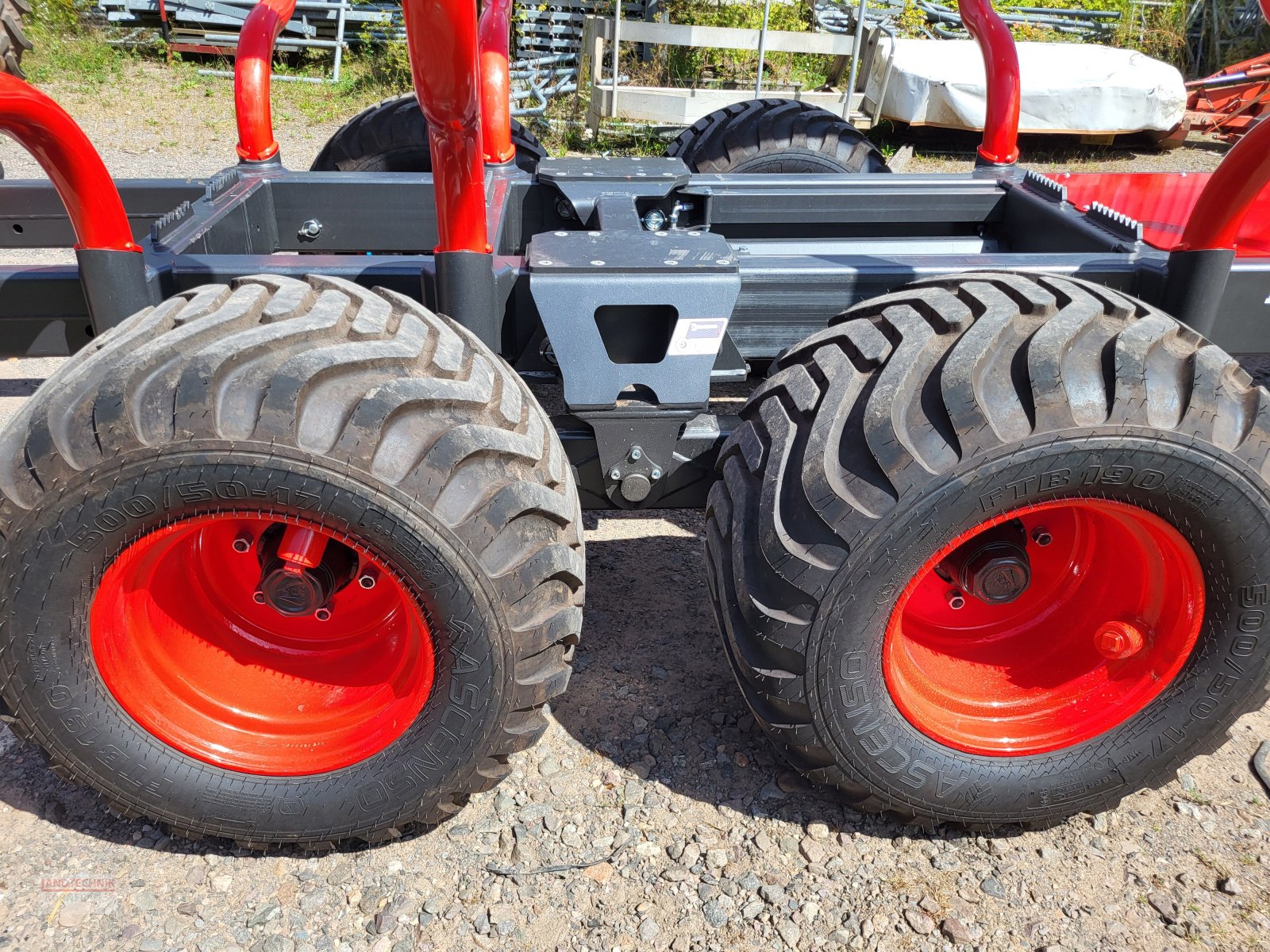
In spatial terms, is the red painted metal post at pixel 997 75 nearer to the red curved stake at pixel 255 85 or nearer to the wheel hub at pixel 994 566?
the wheel hub at pixel 994 566

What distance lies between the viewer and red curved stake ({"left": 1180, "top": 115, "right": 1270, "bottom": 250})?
2.11 m

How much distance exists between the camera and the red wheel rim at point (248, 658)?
2.01 meters

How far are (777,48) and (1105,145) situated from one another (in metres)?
3.19

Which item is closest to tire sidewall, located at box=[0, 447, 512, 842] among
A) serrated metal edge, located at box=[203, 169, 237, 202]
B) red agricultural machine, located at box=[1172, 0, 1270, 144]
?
serrated metal edge, located at box=[203, 169, 237, 202]

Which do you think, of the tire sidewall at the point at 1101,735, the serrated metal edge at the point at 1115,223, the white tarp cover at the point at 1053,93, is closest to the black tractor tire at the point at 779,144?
the serrated metal edge at the point at 1115,223

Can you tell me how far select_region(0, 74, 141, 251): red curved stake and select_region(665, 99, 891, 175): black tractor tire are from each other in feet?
8.20

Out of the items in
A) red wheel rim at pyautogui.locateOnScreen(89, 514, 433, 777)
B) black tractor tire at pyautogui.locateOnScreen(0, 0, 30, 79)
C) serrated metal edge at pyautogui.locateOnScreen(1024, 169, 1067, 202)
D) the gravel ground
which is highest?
serrated metal edge at pyautogui.locateOnScreen(1024, 169, 1067, 202)

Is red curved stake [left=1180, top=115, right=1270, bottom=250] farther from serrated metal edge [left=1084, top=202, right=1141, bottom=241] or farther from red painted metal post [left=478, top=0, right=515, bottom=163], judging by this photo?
red painted metal post [left=478, top=0, right=515, bottom=163]

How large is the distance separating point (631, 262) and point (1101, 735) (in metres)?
1.46

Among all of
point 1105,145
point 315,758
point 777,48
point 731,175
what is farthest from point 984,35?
point 1105,145

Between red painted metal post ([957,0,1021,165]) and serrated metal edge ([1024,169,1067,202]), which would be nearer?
serrated metal edge ([1024,169,1067,202])

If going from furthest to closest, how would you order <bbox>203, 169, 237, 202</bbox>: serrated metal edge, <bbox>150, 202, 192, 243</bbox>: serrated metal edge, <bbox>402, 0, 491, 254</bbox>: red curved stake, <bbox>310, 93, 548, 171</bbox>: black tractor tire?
<bbox>310, 93, 548, 171</bbox>: black tractor tire, <bbox>203, 169, 237, 202</bbox>: serrated metal edge, <bbox>150, 202, 192, 243</bbox>: serrated metal edge, <bbox>402, 0, 491, 254</bbox>: red curved stake

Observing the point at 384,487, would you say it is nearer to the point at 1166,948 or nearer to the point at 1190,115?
the point at 1166,948

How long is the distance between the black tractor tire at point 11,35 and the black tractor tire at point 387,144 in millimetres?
5285
